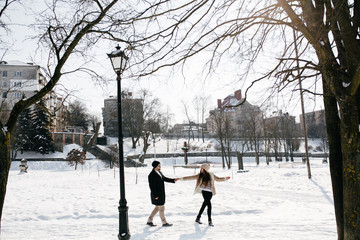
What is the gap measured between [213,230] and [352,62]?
174 inches

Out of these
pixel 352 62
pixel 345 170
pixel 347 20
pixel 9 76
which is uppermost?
pixel 9 76

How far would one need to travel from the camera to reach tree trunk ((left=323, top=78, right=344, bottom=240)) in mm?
4105

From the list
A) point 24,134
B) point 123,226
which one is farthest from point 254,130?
point 24,134

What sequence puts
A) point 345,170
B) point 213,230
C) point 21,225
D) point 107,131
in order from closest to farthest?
point 345,170 < point 213,230 < point 21,225 < point 107,131

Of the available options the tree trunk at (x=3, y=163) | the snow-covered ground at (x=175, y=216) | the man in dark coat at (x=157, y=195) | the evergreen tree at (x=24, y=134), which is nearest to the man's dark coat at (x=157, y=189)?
the man in dark coat at (x=157, y=195)

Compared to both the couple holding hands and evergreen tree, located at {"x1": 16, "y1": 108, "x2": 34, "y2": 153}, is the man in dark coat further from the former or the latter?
evergreen tree, located at {"x1": 16, "y1": 108, "x2": 34, "y2": 153}

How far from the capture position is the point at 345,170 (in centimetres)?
373

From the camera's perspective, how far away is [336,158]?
4199 millimetres

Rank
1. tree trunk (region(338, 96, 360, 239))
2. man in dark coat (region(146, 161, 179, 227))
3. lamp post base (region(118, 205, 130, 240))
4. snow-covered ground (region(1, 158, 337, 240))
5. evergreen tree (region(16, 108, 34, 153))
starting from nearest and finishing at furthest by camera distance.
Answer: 1. tree trunk (region(338, 96, 360, 239))
2. lamp post base (region(118, 205, 130, 240))
3. snow-covered ground (region(1, 158, 337, 240))
4. man in dark coat (region(146, 161, 179, 227))
5. evergreen tree (region(16, 108, 34, 153))

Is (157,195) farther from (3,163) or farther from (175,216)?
(3,163)

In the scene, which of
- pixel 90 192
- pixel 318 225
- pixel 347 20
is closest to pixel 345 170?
pixel 347 20

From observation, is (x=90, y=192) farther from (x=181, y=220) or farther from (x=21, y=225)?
(x=181, y=220)

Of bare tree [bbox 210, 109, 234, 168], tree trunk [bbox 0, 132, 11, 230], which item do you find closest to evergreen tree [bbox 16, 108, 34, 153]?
bare tree [bbox 210, 109, 234, 168]

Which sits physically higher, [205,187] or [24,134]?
[24,134]
